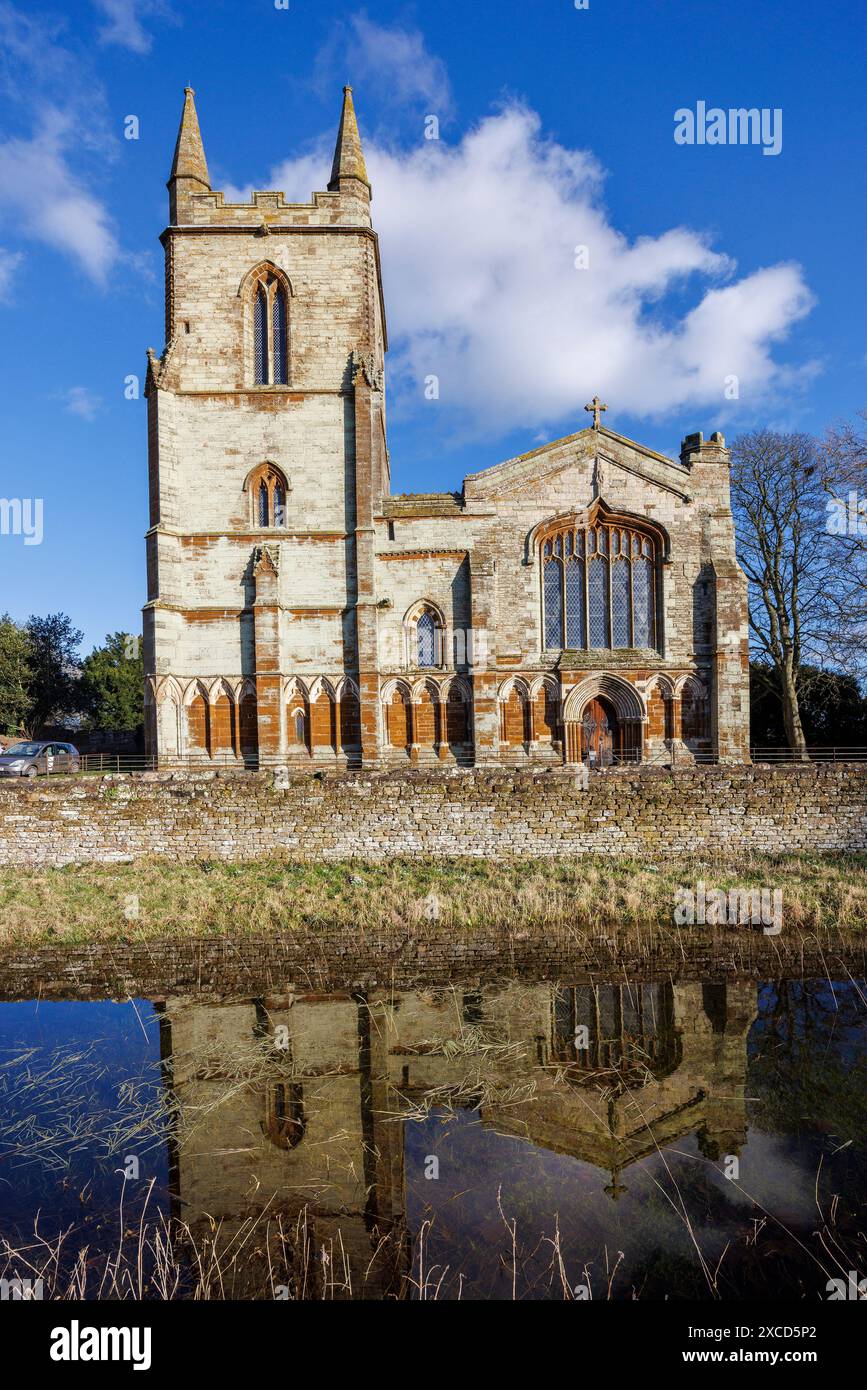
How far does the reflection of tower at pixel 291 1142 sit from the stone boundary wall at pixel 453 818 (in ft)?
21.3

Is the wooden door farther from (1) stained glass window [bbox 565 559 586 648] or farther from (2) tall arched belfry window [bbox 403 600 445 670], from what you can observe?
(2) tall arched belfry window [bbox 403 600 445 670]

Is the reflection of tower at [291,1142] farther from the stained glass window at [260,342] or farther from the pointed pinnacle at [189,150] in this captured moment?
the pointed pinnacle at [189,150]

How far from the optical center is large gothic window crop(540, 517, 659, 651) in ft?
72.7

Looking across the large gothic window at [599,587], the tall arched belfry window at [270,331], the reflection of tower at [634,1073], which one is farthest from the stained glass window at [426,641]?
the reflection of tower at [634,1073]

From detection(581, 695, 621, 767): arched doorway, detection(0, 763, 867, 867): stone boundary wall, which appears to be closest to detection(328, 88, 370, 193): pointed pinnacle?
detection(581, 695, 621, 767): arched doorway

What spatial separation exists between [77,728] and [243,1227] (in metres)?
50.7

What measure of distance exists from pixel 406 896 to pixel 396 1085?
5.56 meters

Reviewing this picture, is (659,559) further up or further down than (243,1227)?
further up

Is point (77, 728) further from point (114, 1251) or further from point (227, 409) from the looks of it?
point (114, 1251)

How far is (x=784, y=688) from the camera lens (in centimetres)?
2642

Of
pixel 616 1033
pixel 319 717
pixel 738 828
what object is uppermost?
pixel 319 717

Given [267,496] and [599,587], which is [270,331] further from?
[599,587]

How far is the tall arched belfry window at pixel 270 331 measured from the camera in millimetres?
23375
